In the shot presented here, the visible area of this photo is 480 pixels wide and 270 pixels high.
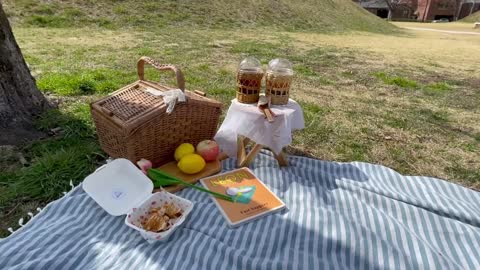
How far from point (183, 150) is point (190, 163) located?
14 cm

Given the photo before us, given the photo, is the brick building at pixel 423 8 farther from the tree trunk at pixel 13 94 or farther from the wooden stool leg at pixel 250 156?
the tree trunk at pixel 13 94

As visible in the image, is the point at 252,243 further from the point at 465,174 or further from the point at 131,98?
the point at 465,174

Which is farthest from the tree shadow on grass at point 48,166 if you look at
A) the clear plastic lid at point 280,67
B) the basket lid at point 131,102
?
the clear plastic lid at point 280,67

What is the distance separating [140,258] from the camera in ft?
5.54

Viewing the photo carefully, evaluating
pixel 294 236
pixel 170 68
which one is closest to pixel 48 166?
pixel 170 68

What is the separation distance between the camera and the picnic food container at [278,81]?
7.60ft

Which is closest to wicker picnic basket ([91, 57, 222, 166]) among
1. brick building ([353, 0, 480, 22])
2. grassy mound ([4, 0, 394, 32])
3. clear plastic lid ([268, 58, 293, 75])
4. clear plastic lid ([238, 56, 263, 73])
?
clear plastic lid ([238, 56, 263, 73])

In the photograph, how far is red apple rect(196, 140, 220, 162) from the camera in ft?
8.13

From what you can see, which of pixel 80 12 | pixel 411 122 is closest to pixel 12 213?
pixel 411 122

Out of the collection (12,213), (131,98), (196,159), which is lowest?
(12,213)

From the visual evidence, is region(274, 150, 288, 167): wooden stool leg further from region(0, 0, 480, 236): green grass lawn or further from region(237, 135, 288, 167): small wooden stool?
region(0, 0, 480, 236): green grass lawn

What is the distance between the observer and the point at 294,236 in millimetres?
1891

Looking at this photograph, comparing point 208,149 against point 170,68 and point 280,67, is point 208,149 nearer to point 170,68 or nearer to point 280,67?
point 170,68

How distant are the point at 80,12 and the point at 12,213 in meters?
10.4
